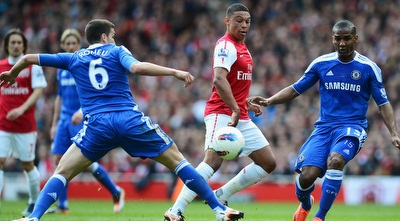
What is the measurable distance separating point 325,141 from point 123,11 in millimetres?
18819

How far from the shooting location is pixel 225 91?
9273 mm

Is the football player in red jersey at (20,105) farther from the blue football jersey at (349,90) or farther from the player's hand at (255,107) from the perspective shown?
the blue football jersey at (349,90)

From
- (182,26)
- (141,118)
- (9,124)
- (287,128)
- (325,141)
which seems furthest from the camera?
(182,26)

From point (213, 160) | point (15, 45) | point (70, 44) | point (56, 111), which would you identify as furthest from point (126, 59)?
point (56, 111)

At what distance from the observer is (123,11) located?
27.2 meters

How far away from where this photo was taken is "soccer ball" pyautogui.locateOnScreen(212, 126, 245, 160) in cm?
884

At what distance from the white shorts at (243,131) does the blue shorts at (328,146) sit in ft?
2.44

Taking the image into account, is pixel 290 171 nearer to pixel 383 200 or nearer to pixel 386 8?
pixel 383 200

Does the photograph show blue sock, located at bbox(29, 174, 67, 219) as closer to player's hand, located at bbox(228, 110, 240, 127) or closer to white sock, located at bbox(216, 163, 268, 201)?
player's hand, located at bbox(228, 110, 240, 127)

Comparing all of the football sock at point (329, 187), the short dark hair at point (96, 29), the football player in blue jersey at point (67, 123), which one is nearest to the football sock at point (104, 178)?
the football player in blue jersey at point (67, 123)

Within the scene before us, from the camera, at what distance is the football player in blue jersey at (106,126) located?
8469 mm

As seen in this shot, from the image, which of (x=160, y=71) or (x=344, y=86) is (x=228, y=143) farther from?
(x=344, y=86)

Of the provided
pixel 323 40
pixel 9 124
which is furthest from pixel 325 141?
pixel 323 40

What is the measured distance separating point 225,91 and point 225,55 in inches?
21.2
